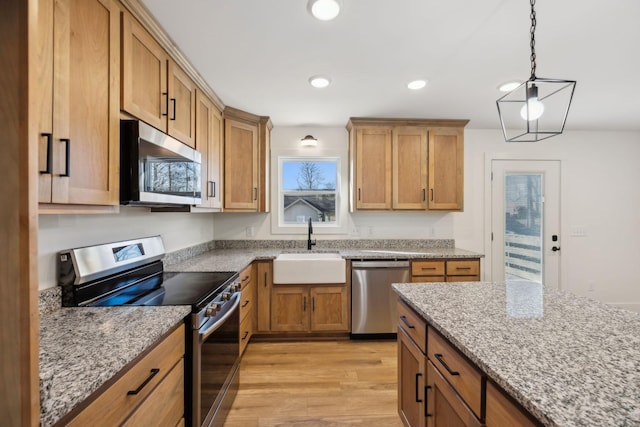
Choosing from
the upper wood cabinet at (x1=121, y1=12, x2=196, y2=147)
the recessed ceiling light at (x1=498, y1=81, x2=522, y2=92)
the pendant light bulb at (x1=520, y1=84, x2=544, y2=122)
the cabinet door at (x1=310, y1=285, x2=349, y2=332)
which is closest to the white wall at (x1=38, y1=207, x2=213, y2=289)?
the upper wood cabinet at (x1=121, y1=12, x2=196, y2=147)

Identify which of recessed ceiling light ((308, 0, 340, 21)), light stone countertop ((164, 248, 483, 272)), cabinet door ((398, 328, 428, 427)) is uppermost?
recessed ceiling light ((308, 0, 340, 21))

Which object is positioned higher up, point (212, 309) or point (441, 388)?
point (212, 309)

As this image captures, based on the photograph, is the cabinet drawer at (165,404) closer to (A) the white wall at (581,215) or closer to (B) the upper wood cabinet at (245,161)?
(B) the upper wood cabinet at (245,161)

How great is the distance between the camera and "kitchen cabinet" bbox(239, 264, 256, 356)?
251 centimetres

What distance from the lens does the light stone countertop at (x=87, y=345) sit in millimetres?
710

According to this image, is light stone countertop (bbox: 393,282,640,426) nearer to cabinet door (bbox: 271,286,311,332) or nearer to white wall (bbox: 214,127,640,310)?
cabinet door (bbox: 271,286,311,332)

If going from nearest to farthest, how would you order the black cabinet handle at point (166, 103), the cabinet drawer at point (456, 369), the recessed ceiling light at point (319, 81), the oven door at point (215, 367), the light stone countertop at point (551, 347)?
the light stone countertop at point (551, 347), the cabinet drawer at point (456, 369), the oven door at point (215, 367), the black cabinet handle at point (166, 103), the recessed ceiling light at point (319, 81)

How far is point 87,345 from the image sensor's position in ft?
3.14

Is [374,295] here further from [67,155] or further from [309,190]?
[67,155]

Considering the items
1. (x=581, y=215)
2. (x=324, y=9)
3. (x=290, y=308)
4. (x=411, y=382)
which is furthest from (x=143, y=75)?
(x=581, y=215)

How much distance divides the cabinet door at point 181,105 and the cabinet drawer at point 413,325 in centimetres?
177

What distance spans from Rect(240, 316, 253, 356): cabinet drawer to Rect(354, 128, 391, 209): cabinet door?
1.65 metres

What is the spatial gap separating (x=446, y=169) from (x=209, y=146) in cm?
254

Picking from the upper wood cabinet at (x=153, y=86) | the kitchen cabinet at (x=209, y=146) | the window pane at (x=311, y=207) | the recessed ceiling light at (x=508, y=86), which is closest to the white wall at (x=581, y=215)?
the window pane at (x=311, y=207)
